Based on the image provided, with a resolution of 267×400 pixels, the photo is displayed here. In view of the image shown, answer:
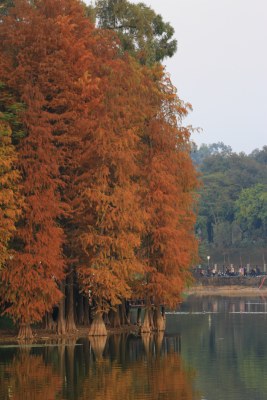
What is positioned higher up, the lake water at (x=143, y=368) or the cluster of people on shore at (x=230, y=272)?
the cluster of people on shore at (x=230, y=272)

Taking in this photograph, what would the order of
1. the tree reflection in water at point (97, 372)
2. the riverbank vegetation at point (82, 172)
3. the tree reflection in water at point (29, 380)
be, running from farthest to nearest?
the riverbank vegetation at point (82, 172)
the tree reflection in water at point (97, 372)
the tree reflection in water at point (29, 380)

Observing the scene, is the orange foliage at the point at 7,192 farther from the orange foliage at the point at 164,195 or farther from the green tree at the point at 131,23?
the green tree at the point at 131,23

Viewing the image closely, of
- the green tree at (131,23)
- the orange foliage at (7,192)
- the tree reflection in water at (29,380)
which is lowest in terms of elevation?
the tree reflection in water at (29,380)

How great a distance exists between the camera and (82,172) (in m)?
57.4

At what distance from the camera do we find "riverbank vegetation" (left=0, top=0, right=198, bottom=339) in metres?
53.7

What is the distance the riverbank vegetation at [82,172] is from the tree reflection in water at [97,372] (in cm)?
432

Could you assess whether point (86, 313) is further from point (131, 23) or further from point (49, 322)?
point (131, 23)

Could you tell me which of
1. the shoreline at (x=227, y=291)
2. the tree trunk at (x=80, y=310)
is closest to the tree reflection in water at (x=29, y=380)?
the tree trunk at (x=80, y=310)

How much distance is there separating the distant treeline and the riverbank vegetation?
3659 inches

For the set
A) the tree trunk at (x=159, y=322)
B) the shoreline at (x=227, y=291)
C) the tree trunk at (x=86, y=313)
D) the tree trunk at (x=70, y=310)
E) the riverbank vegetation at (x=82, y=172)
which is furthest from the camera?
the shoreline at (x=227, y=291)

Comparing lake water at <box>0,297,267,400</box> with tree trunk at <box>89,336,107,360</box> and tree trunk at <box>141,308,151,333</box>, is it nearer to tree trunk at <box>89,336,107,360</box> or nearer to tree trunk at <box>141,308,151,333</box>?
tree trunk at <box>89,336,107,360</box>

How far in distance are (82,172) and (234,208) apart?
108100mm

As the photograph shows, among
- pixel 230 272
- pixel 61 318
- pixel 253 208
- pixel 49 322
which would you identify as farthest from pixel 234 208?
pixel 61 318

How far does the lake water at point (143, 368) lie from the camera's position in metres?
33.9
